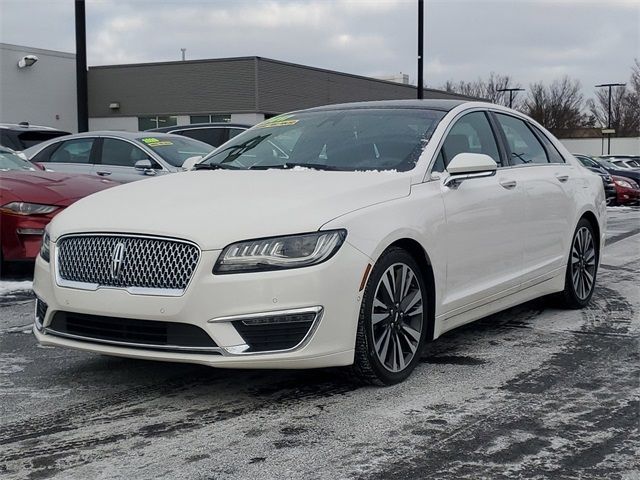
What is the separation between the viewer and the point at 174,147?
427 inches

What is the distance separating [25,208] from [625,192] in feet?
58.6

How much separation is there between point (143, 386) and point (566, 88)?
249 ft

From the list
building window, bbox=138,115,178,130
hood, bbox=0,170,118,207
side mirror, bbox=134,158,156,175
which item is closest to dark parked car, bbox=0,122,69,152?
A: side mirror, bbox=134,158,156,175

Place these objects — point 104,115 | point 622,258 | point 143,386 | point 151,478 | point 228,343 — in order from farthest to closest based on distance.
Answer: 1. point 104,115
2. point 622,258
3. point 143,386
4. point 228,343
5. point 151,478

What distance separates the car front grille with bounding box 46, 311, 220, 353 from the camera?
3887mm

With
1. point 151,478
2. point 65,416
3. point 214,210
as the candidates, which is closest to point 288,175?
point 214,210

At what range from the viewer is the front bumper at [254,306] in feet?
12.5

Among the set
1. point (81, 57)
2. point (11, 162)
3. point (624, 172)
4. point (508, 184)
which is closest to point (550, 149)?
point (508, 184)

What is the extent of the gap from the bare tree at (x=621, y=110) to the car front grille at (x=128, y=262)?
6726cm

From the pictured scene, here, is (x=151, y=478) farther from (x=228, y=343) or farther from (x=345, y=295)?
(x=345, y=295)

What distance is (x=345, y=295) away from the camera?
13.0ft

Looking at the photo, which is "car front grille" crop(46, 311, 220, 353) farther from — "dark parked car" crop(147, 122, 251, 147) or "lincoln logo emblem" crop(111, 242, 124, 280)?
"dark parked car" crop(147, 122, 251, 147)

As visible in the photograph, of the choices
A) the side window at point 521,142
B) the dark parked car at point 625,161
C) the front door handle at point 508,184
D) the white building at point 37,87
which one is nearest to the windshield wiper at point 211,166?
the front door handle at point 508,184

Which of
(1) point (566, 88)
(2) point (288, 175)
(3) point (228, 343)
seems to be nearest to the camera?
(3) point (228, 343)
